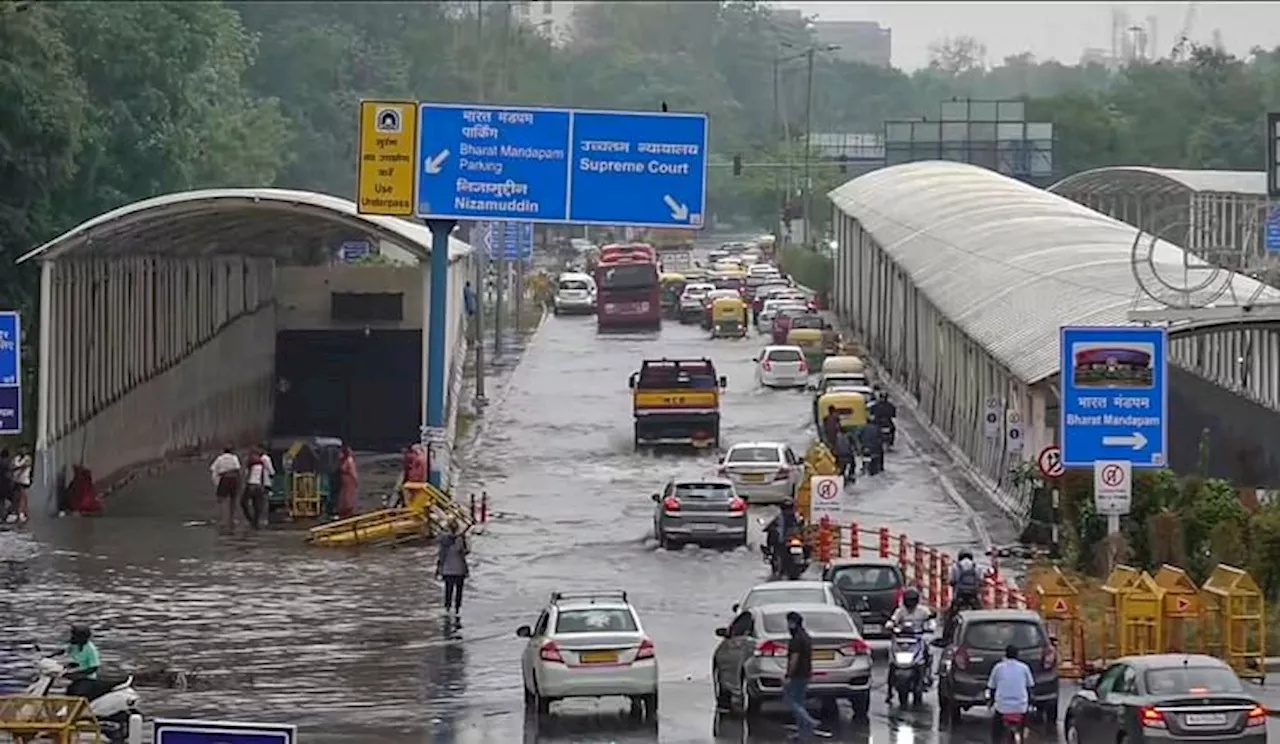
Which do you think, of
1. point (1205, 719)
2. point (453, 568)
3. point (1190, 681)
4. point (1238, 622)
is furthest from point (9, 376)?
point (1205, 719)

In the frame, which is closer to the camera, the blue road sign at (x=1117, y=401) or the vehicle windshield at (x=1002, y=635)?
the vehicle windshield at (x=1002, y=635)

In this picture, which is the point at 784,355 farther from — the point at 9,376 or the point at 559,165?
the point at 9,376

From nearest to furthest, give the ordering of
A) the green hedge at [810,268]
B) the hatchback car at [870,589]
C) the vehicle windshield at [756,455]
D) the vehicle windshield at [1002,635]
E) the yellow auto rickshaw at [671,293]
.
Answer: the vehicle windshield at [1002,635]
the hatchback car at [870,589]
the vehicle windshield at [756,455]
the yellow auto rickshaw at [671,293]
the green hedge at [810,268]

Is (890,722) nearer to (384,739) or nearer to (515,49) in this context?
(384,739)

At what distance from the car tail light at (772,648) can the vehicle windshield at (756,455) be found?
2224 cm

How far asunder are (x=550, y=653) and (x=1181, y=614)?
7.24 meters

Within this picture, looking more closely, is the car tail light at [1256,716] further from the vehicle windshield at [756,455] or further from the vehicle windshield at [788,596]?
the vehicle windshield at [756,455]

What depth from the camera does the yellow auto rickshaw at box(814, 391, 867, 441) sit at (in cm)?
5584

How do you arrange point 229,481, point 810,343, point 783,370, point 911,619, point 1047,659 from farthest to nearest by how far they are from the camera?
point 810,343
point 783,370
point 229,481
point 911,619
point 1047,659

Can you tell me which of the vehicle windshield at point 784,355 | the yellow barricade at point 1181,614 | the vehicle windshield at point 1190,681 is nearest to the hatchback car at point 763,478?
the yellow barricade at point 1181,614

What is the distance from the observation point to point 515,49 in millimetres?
173500

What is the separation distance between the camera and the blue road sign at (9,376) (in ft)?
105

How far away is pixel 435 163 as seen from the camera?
42719 millimetres

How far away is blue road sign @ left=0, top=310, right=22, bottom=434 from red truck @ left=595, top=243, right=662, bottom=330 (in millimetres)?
56233
